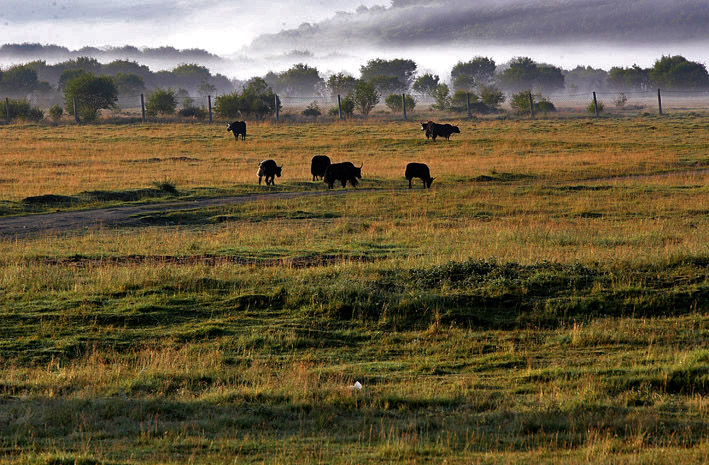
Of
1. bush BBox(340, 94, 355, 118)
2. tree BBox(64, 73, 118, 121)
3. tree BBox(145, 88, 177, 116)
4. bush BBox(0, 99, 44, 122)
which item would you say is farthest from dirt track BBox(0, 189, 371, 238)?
tree BBox(64, 73, 118, 121)

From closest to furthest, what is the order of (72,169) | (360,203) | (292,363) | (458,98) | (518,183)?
(292,363) < (360,203) < (518,183) < (72,169) < (458,98)

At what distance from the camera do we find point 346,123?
199 feet

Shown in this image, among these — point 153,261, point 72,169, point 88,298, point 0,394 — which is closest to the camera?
point 0,394

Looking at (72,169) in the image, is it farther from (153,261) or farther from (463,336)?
(463,336)

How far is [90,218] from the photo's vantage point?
19.0 metres

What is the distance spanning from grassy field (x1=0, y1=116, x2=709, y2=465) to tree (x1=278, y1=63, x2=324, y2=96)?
15291 centimetres

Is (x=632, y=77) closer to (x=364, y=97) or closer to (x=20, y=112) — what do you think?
(x=364, y=97)

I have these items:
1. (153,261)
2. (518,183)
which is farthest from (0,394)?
(518,183)

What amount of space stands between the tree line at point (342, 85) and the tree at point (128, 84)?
0.51 ft

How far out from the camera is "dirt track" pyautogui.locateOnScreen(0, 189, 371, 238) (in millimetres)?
17422

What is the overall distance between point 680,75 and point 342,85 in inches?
2349

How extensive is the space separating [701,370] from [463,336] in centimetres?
283

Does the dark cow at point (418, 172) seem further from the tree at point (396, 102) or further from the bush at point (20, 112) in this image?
the tree at point (396, 102)

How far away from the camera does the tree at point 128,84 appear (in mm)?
122562
